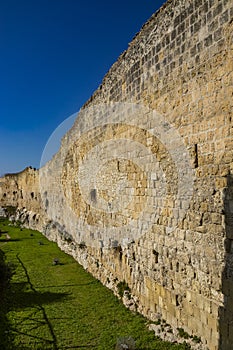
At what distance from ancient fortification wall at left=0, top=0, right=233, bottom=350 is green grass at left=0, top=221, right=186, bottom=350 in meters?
0.43

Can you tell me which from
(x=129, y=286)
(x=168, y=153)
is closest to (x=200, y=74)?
(x=168, y=153)

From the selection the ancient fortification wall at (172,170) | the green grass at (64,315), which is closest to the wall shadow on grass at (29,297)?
the green grass at (64,315)

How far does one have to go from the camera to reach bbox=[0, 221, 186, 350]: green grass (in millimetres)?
6109

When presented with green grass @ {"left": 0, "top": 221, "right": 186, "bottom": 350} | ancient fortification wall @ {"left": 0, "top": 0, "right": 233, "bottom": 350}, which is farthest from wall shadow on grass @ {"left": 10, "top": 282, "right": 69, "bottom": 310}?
ancient fortification wall @ {"left": 0, "top": 0, "right": 233, "bottom": 350}

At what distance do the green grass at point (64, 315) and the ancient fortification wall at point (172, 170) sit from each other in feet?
1.41

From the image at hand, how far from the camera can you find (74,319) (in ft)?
23.7

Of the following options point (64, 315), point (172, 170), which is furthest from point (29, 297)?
point (172, 170)

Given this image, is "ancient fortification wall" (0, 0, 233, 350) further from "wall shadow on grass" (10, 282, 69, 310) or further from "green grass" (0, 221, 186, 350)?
"wall shadow on grass" (10, 282, 69, 310)

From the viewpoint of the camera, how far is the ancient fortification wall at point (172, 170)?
474 cm

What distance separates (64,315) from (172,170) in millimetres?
3840

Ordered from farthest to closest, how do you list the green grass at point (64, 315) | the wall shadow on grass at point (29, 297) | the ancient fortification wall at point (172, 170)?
the wall shadow on grass at point (29, 297)
the green grass at point (64, 315)
the ancient fortification wall at point (172, 170)

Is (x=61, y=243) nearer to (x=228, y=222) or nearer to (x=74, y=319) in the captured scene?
(x=74, y=319)

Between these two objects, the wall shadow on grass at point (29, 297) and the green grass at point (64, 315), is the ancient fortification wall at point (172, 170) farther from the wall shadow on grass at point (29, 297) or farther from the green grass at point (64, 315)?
the wall shadow on grass at point (29, 297)

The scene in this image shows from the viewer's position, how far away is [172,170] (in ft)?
19.9
